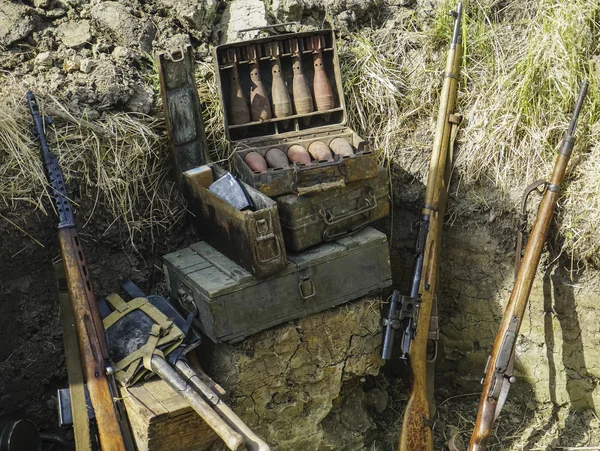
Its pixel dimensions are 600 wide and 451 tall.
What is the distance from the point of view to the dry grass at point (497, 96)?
15.8 feet

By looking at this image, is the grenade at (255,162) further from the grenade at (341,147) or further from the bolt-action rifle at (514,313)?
the bolt-action rifle at (514,313)

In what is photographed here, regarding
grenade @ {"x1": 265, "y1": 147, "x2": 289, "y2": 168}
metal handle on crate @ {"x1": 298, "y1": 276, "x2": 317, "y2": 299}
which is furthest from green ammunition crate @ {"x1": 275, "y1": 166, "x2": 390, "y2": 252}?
grenade @ {"x1": 265, "y1": 147, "x2": 289, "y2": 168}

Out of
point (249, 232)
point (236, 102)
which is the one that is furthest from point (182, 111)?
point (249, 232)

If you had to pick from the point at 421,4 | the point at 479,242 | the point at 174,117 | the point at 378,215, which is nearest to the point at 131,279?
the point at 174,117

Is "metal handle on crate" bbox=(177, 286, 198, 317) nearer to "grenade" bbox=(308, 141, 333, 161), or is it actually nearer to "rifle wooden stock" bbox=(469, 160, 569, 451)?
"grenade" bbox=(308, 141, 333, 161)

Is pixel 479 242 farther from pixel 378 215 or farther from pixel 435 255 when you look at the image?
pixel 378 215

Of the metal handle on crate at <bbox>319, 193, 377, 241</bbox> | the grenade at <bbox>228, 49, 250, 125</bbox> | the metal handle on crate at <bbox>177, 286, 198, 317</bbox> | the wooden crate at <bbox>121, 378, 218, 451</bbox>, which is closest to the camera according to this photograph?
the wooden crate at <bbox>121, 378, 218, 451</bbox>

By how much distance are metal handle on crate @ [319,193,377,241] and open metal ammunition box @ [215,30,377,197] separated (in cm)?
38

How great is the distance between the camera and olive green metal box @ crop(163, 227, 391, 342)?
4121 millimetres

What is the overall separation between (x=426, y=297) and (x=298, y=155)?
124cm

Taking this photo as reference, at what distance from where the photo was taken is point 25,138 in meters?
4.41

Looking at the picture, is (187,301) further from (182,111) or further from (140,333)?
(182,111)

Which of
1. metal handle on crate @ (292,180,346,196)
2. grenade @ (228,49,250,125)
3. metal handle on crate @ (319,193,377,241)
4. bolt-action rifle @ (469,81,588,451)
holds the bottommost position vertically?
bolt-action rifle @ (469,81,588,451)

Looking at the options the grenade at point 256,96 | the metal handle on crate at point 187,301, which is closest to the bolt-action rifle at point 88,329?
the metal handle on crate at point 187,301
